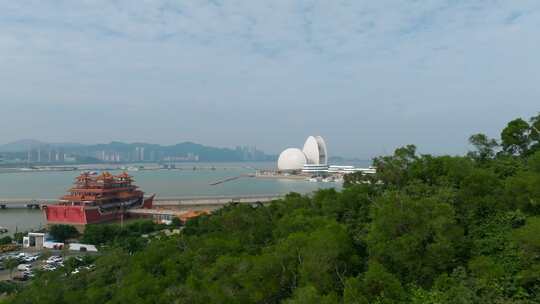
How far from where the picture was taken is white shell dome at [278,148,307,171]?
185 ft

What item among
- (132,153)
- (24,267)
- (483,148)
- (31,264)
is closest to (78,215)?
(31,264)

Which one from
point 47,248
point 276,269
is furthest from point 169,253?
point 47,248

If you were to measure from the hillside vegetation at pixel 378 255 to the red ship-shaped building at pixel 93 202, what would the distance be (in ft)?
40.4

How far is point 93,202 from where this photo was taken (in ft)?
66.1

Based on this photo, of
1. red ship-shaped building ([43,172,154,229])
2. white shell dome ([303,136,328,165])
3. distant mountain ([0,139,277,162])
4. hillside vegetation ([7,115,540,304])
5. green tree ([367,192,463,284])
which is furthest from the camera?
distant mountain ([0,139,277,162])

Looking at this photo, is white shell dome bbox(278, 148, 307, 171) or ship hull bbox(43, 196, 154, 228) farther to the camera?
white shell dome bbox(278, 148, 307, 171)

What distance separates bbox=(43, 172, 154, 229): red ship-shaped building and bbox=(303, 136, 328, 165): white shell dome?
3535 cm

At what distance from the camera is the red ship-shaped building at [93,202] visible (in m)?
19.6

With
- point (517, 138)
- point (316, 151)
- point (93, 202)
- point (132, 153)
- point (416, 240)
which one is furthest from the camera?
point (132, 153)

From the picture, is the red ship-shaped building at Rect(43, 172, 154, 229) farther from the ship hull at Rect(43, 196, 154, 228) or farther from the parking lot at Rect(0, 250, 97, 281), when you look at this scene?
the parking lot at Rect(0, 250, 97, 281)

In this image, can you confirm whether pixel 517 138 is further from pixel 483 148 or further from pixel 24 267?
pixel 24 267

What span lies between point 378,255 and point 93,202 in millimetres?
18076

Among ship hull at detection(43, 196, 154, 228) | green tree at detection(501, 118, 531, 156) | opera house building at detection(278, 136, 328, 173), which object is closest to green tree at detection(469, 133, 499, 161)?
green tree at detection(501, 118, 531, 156)

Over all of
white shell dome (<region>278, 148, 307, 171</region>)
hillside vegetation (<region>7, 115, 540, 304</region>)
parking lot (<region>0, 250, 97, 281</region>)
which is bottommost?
parking lot (<region>0, 250, 97, 281</region>)
